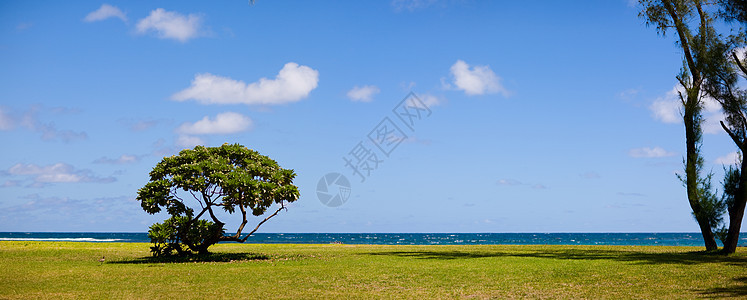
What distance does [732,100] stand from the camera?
107ft

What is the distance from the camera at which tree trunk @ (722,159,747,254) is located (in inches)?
1273

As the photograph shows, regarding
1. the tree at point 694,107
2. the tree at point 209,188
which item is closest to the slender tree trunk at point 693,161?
the tree at point 694,107

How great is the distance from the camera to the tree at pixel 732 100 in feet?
106

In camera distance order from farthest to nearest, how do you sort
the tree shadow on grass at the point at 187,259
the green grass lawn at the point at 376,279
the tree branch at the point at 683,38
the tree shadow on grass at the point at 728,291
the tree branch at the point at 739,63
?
the tree branch at the point at 683,38 < the tree branch at the point at 739,63 < the tree shadow on grass at the point at 187,259 < the green grass lawn at the point at 376,279 < the tree shadow on grass at the point at 728,291

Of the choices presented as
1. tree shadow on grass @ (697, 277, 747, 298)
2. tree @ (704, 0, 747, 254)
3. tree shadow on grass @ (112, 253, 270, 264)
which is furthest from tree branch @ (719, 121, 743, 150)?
tree shadow on grass @ (112, 253, 270, 264)

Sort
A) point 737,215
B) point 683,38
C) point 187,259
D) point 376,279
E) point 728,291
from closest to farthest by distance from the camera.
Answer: point 728,291, point 376,279, point 187,259, point 737,215, point 683,38

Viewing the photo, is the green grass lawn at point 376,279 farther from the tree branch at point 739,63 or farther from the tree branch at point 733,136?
the tree branch at point 739,63

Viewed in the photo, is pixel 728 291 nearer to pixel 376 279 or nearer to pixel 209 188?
pixel 376 279

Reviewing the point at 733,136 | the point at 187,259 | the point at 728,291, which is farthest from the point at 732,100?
the point at 187,259

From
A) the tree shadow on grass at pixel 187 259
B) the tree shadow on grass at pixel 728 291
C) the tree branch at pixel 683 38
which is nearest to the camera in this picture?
the tree shadow on grass at pixel 728 291

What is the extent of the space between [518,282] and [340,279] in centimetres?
634

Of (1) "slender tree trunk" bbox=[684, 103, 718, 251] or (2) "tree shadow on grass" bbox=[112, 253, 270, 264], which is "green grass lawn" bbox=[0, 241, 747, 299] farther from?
(1) "slender tree trunk" bbox=[684, 103, 718, 251]

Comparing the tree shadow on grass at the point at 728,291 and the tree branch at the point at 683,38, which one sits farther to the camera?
the tree branch at the point at 683,38

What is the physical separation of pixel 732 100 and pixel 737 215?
6.63 metres
